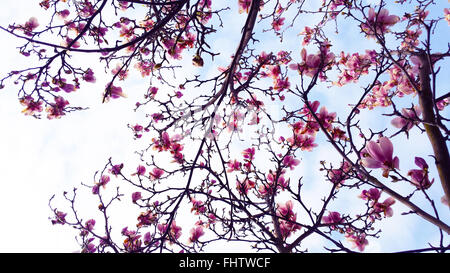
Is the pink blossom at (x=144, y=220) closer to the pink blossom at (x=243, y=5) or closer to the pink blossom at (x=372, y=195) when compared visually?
the pink blossom at (x=372, y=195)

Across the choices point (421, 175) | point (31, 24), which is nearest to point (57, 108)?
point (31, 24)

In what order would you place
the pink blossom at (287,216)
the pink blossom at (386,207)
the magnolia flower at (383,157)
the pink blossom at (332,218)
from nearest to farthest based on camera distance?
the magnolia flower at (383,157) → the pink blossom at (386,207) → the pink blossom at (332,218) → the pink blossom at (287,216)

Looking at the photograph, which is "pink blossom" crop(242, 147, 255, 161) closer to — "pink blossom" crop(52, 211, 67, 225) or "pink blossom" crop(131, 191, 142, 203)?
"pink blossom" crop(131, 191, 142, 203)

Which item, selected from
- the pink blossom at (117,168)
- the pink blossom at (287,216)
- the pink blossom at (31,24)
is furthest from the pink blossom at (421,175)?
the pink blossom at (31,24)

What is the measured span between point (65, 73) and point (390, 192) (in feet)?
9.77

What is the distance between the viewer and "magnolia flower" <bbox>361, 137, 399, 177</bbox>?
1.56 m

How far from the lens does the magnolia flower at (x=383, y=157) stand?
156 cm

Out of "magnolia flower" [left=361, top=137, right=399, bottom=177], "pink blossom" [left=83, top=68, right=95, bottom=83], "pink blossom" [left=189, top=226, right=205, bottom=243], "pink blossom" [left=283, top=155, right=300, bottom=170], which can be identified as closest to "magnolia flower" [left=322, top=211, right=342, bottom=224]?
"pink blossom" [left=283, top=155, right=300, bottom=170]

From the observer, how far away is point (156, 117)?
328 centimetres

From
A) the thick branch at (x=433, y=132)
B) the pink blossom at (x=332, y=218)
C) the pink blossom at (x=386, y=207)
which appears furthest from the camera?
the pink blossom at (x=332, y=218)

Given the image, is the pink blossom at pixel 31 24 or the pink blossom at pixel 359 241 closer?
the pink blossom at pixel 359 241

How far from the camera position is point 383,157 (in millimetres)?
1589

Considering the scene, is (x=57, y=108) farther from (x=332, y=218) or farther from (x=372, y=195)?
(x=372, y=195)

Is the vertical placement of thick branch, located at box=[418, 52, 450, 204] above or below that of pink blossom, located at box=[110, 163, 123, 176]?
below
